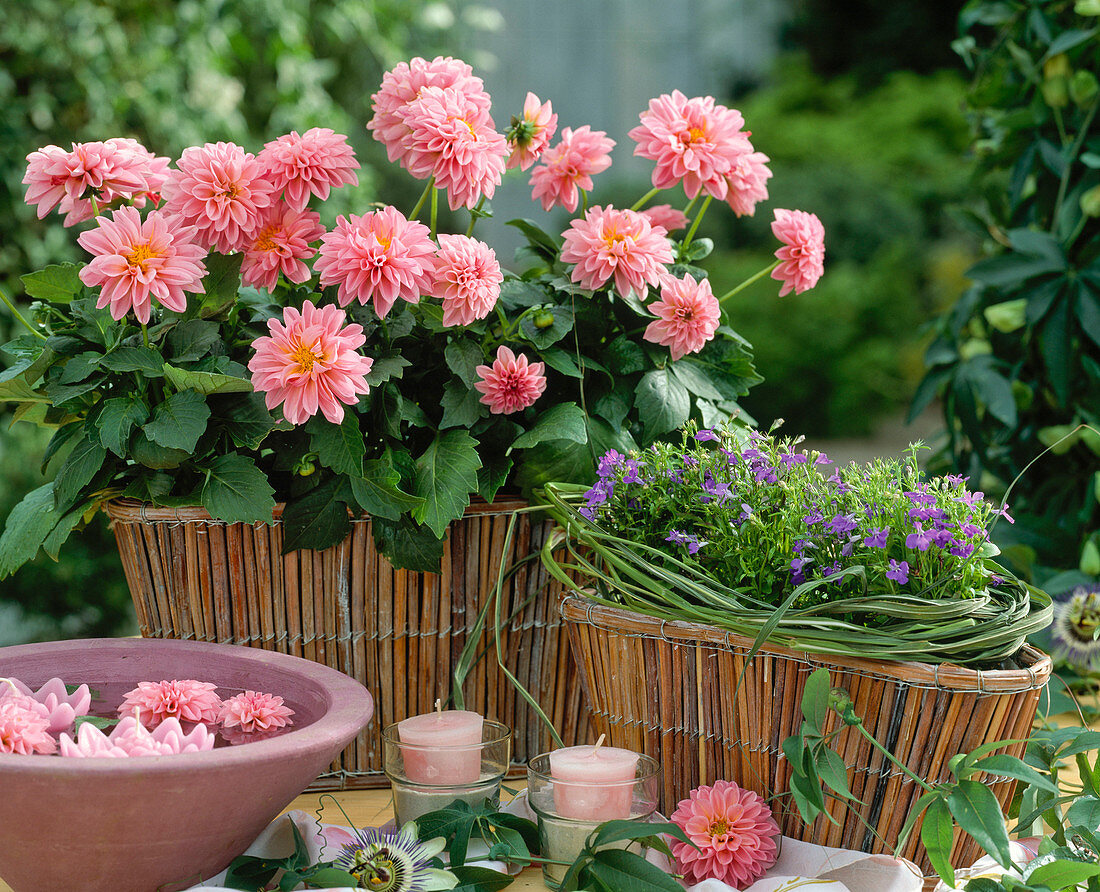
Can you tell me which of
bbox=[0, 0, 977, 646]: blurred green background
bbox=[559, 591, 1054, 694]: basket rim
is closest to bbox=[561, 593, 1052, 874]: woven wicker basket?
bbox=[559, 591, 1054, 694]: basket rim

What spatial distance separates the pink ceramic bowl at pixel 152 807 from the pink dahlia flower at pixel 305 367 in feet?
0.61

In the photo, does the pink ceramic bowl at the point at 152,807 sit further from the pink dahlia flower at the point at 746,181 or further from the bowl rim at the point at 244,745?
the pink dahlia flower at the point at 746,181

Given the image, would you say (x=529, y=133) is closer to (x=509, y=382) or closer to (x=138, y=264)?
(x=509, y=382)

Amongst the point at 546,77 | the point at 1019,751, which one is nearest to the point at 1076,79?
the point at 1019,751

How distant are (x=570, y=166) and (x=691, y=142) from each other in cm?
11

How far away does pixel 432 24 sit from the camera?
318cm

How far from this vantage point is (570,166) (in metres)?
0.89

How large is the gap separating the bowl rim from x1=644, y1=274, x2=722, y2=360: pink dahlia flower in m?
0.36

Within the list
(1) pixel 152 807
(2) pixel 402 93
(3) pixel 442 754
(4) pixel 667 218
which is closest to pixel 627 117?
(4) pixel 667 218

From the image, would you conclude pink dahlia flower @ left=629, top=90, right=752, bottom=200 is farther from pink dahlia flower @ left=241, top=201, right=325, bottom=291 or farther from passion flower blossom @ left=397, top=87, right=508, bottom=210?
pink dahlia flower @ left=241, top=201, right=325, bottom=291

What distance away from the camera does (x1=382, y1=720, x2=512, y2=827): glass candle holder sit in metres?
0.66

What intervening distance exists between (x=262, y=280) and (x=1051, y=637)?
27.8 inches

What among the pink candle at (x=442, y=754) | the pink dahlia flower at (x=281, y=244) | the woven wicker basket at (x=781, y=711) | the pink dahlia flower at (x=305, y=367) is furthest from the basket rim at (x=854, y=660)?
the pink dahlia flower at (x=281, y=244)

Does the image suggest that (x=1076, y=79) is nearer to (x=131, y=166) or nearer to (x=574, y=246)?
(x=574, y=246)
